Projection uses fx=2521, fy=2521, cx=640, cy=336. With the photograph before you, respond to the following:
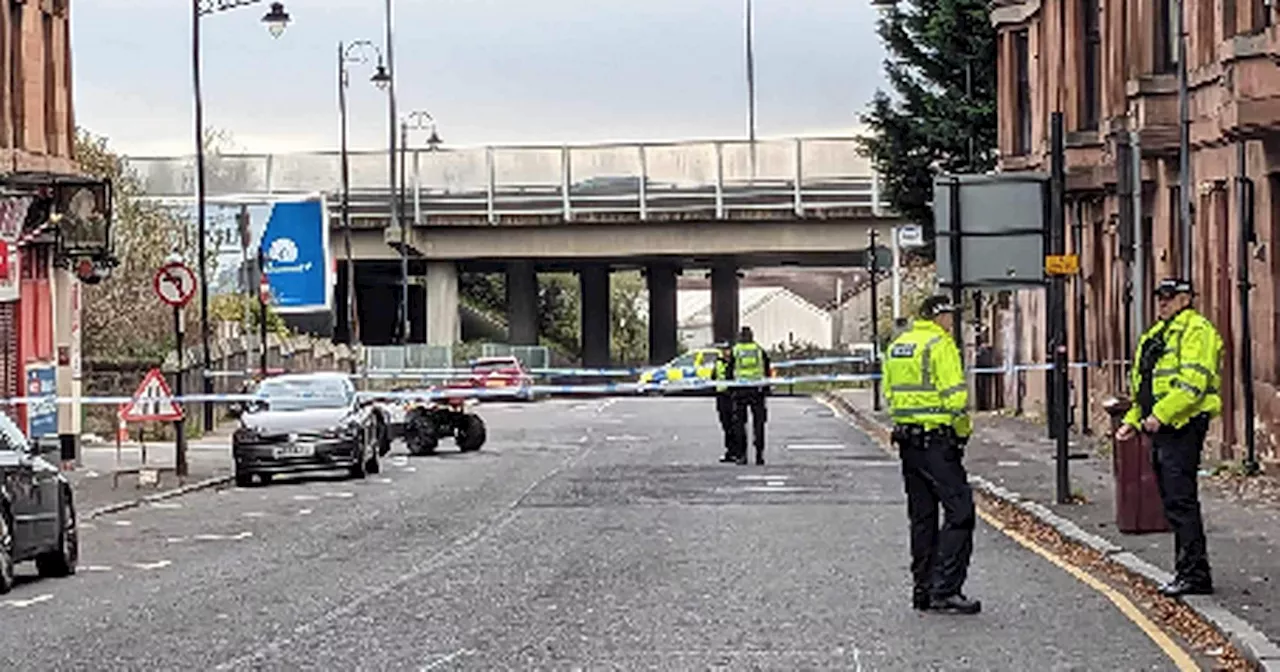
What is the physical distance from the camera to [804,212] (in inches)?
2746

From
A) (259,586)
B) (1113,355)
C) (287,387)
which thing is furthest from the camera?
(1113,355)

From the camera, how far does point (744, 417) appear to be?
32.8 meters

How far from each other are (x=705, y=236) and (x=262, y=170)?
13.3 m

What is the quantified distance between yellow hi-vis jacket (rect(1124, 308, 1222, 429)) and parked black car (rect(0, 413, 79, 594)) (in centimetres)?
811

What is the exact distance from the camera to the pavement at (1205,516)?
14609 millimetres

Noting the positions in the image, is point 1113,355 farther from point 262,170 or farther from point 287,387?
point 262,170

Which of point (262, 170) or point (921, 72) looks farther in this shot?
point (262, 170)

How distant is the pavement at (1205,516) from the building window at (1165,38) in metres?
5.01

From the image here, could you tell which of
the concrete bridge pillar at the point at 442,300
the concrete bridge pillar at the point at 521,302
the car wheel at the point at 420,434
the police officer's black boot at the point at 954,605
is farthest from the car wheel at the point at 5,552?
the concrete bridge pillar at the point at 521,302

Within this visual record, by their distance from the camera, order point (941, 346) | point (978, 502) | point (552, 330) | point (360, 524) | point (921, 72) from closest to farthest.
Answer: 1. point (941, 346)
2. point (360, 524)
3. point (978, 502)
4. point (921, 72)
5. point (552, 330)

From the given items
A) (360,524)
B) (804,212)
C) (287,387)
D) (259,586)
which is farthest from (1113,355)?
(804,212)

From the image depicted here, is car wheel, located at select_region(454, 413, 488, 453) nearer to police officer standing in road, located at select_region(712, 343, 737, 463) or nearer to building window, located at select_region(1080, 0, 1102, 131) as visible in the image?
police officer standing in road, located at select_region(712, 343, 737, 463)

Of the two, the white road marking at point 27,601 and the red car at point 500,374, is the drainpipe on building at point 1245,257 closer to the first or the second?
the white road marking at point 27,601

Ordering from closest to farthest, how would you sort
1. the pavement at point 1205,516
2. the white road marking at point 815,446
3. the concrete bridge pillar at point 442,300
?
1. the pavement at point 1205,516
2. the white road marking at point 815,446
3. the concrete bridge pillar at point 442,300
